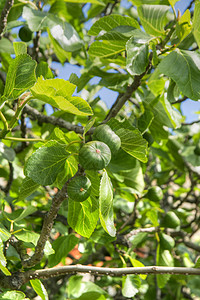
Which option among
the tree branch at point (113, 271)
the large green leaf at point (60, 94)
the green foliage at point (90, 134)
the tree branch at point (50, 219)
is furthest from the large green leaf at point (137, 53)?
the tree branch at point (113, 271)

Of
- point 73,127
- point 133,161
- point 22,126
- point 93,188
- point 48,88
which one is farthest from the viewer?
point 22,126

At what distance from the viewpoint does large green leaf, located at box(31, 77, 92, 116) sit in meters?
0.74

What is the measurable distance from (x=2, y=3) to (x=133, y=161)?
82cm

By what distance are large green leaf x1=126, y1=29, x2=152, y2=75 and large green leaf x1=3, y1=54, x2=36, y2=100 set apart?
29 cm

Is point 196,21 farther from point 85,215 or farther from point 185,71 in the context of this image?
point 85,215

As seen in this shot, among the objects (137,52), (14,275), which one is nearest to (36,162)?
(14,275)

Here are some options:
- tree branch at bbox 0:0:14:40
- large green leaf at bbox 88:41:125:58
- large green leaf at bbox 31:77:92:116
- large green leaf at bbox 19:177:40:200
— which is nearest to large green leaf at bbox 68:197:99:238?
large green leaf at bbox 19:177:40:200

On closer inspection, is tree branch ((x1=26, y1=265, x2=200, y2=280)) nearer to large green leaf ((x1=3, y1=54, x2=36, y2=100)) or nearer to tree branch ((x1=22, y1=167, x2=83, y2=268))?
tree branch ((x1=22, y1=167, x2=83, y2=268))

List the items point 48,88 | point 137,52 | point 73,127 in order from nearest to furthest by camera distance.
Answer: point 48,88 → point 137,52 → point 73,127

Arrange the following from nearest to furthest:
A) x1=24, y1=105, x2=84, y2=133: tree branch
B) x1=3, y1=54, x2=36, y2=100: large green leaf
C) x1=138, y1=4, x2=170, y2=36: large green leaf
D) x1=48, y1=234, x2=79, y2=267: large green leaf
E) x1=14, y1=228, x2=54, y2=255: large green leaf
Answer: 1. x1=3, y1=54, x2=36, y2=100: large green leaf
2. x1=14, y1=228, x2=54, y2=255: large green leaf
3. x1=138, y1=4, x2=170, y2=36: large green leaf
4. x1=48, y1=234, x2=79, y2=267: large green leaf
5. x1=24, y1=105, x2=84, y2=133: tree branch

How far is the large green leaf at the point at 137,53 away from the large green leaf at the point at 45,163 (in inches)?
13.6

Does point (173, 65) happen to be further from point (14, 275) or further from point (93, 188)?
point (14, 275)

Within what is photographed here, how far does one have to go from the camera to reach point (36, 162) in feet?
2.49

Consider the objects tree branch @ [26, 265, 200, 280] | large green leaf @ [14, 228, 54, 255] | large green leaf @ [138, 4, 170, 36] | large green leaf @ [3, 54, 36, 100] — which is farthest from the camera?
large green leaf @ [138, 4, 170, 36]
